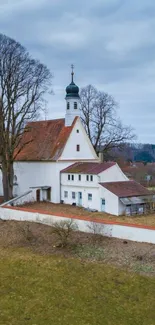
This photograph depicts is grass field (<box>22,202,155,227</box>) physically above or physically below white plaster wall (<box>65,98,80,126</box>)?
below

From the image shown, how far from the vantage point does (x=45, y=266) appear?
1421 centimetres

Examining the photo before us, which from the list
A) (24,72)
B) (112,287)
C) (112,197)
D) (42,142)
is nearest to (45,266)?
(112,287)

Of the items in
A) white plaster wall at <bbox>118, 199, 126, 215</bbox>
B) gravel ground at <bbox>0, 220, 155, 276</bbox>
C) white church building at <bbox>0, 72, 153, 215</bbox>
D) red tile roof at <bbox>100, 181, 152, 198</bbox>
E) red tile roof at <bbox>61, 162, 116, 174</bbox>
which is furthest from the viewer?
red tile roof at <bbox>61, 162, 116, 174</bbox>

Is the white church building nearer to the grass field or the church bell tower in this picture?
the church bell tower

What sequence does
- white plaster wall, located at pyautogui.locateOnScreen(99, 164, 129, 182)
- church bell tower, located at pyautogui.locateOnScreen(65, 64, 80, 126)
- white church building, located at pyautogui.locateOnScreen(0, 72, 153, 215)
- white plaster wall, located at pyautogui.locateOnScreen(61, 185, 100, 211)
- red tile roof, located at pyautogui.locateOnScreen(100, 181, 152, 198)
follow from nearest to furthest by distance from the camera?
red tile roof, located at pyautogui.locateOnScreen(100, 181, 152, 198), white church building, located at pyautogui.locateOnScreen(0, 72, 153, 215), white plaster wall, located at pyautogui.locateOnScreen(61, 185, 100, 211), white plaster wall, located at pyautogui.locateOnScreen(99, 164, 129, 182), church bell tower, located at pyautogui.locateOnScreen(65, 64, 80, 126)

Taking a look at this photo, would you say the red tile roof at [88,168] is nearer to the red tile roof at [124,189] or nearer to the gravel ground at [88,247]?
the red tile roof at [124,189]

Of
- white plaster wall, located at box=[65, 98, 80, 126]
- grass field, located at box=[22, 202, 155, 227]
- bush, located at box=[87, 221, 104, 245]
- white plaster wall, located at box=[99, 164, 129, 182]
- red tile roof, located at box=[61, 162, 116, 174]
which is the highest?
white plaster wall, located at box=[65, 98, 80, 126]

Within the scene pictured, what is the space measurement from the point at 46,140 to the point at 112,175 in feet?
26.7

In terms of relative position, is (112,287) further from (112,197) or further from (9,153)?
(9,153)

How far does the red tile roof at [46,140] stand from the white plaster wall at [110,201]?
6168 millimetres

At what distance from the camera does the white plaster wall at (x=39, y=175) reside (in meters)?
32.1

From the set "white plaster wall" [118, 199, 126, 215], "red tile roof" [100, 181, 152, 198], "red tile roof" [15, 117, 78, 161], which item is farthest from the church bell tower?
"white plaster wall" [118, 199, 126, 215]

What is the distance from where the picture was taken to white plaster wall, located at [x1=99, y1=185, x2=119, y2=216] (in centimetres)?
2668

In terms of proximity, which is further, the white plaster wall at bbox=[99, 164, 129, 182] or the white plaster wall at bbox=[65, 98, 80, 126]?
the white plaster wall at bbox=[65, 98, 80, 126]
